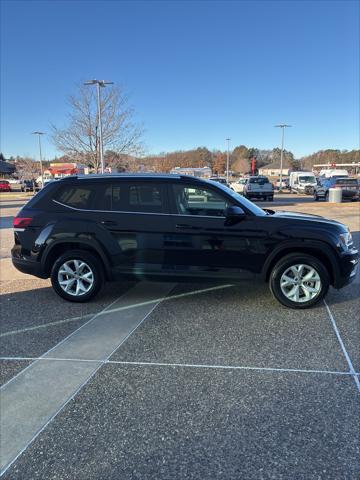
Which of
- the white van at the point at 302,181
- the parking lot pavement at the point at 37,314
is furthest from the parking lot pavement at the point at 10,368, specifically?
the white van at the point at 302,181

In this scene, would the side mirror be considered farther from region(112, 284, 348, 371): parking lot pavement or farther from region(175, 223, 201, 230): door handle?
region(112, 284, 348, 371): parking lot pavement

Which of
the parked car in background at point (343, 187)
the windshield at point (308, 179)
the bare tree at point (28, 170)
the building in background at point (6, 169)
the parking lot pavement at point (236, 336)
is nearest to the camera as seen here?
the parking lot pavement at point (236, 336)

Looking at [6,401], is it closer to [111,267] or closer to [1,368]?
[1,368]

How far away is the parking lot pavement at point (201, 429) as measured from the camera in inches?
97.8

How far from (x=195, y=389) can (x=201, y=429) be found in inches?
21.0

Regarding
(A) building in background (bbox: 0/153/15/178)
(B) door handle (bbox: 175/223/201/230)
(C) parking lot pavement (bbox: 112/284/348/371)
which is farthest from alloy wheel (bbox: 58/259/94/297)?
(A) building in background (bbox: 0/153/15/178)

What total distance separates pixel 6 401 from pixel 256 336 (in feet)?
8.13

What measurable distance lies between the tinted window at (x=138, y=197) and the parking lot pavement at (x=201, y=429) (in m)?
2.40

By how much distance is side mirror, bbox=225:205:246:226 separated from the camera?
517cm

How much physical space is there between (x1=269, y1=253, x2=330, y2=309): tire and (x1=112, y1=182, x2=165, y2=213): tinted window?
170 cm

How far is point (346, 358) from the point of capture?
388 cm

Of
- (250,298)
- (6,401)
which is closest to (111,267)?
(250,298)

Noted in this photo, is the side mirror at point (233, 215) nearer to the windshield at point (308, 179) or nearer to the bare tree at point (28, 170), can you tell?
the windshield at point (308, 179)

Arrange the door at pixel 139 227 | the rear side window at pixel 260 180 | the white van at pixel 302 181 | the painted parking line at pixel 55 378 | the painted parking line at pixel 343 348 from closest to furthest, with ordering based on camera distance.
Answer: the painted parking line at pixel 55 378
the painted parking line at pixel 343 348
the door at pixel 139 227
the rear side window at pixel 260 180
the white van at pixel 302 181
